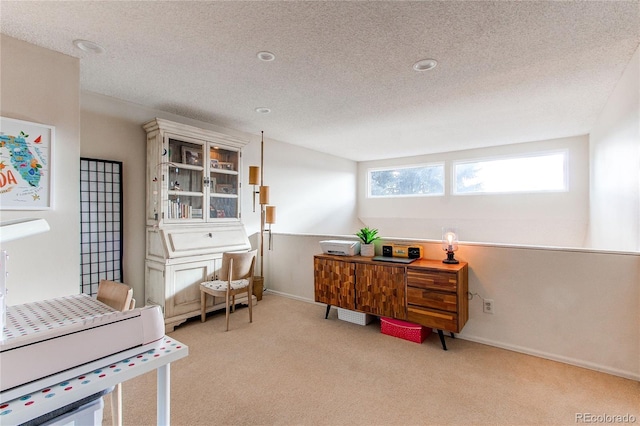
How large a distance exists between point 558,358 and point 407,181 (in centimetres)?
438

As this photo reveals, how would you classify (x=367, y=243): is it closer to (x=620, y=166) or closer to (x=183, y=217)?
(x=183, y=217)

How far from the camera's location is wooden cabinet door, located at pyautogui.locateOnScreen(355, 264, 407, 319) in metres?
2.84

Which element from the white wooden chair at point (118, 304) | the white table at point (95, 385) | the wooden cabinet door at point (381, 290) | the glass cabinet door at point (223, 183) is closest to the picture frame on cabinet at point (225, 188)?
the glass cabinet door at point (223, 183)

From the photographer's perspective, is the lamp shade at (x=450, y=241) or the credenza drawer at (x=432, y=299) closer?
the credenza drawer at (x=432, y=299)

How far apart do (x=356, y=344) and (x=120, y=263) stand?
102 inches

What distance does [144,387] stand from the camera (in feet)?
6.86

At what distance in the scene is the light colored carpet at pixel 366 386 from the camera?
1818 mm

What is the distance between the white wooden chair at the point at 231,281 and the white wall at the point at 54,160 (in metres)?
1.16

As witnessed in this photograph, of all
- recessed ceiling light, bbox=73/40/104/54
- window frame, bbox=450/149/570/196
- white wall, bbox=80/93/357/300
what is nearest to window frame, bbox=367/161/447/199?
window frame, bbox=450/149/570/196

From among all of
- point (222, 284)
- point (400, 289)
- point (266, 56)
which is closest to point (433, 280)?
point (400, 289)

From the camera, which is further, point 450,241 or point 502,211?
point 502,211

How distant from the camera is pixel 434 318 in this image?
2.64m

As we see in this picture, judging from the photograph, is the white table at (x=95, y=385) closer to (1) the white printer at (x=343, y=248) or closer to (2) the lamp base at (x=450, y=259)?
(1) the white printer at (x=343, y=248)

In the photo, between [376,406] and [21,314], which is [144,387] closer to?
[21,314]
